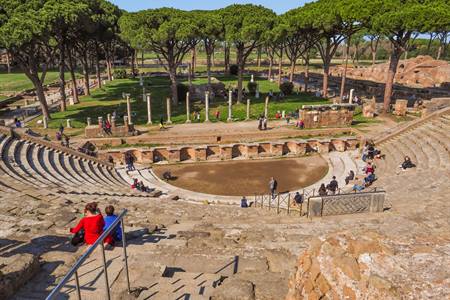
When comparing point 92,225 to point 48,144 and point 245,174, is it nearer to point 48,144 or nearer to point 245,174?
point 245,174

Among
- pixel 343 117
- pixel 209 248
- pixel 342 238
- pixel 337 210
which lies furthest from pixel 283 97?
pixel 342 238

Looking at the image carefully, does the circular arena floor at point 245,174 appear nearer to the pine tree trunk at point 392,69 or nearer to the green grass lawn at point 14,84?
the pine tree trunk at point 392,69

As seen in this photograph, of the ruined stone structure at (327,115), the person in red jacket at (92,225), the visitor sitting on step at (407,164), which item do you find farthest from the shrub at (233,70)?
the person in red jacket at (92,225)

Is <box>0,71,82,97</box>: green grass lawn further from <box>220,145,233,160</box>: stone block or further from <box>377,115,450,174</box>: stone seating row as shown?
<box>377,115,450,174</box>: stone seating row

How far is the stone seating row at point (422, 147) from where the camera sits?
21.7 metres

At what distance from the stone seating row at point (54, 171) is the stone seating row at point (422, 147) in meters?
18.0

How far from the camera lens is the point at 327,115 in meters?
32.6

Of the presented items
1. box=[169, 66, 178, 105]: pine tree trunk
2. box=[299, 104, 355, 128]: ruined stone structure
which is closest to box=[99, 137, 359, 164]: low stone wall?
box=[299, 104, 355, 128]: ruined stone structure

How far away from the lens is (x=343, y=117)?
32844mm

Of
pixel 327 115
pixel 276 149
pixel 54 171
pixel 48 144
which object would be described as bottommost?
pixel 276 149

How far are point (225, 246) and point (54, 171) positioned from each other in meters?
14.8

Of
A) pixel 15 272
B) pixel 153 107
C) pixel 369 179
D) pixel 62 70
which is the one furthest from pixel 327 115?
pixel 15 272

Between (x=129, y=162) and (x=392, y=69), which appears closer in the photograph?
(x=129, y=162)

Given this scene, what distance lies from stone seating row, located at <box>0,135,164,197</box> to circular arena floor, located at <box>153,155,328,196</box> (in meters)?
4.04
